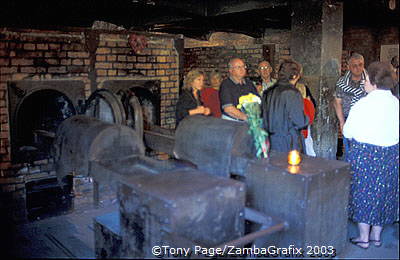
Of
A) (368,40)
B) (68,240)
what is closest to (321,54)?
(68,240)

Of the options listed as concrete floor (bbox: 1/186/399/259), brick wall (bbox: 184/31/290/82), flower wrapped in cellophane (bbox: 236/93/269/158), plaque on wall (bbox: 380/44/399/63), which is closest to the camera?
flower wrapped in cellophane (bbox: 236/93/269/158)

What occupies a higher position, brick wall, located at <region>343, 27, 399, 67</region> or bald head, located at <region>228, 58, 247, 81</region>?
brick wall, located at <region>343, 27, 399, 67</region>

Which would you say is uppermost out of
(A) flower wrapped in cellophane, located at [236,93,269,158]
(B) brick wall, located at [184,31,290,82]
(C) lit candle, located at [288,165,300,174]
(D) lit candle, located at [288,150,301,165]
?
(B) brick wall, located at [184,31,290,82]

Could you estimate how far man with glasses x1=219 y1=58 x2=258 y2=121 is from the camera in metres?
4.08

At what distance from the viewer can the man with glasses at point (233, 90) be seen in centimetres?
408

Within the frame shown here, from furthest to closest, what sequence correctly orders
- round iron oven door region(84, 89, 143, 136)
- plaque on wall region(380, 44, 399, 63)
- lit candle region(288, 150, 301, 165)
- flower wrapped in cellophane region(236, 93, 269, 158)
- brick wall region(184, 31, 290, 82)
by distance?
plaque on wall region(380, 44, 399, 63) → brick wall region(184, 31, 290, 82) → round iron oven door region(84, 89, 143, 136) → flower wrapped in cellophane region(236, 93, 269, 158) → lit candle region(288, 150, 301, 165)

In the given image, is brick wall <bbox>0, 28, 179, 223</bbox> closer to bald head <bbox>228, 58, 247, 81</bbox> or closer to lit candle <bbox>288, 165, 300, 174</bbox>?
bald head <bbox>228, 58, 247, 81</bbox>

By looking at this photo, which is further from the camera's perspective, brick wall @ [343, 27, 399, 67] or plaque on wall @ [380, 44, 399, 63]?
brick wall @ [343, 27, 399, 67]

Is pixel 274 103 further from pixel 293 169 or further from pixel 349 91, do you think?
pixel 349 91

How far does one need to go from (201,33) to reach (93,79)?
497cm

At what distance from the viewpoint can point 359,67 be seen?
463cm

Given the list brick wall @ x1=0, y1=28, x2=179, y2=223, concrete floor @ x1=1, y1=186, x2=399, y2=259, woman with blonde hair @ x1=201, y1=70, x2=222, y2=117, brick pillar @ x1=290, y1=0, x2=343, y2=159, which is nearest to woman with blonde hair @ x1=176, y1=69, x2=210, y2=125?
woman with blonde hair @ x1=201, y1=70, x2=222, y2=117

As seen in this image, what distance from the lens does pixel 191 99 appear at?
4203 mm

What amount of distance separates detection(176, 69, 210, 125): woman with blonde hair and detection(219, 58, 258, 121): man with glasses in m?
0.23
